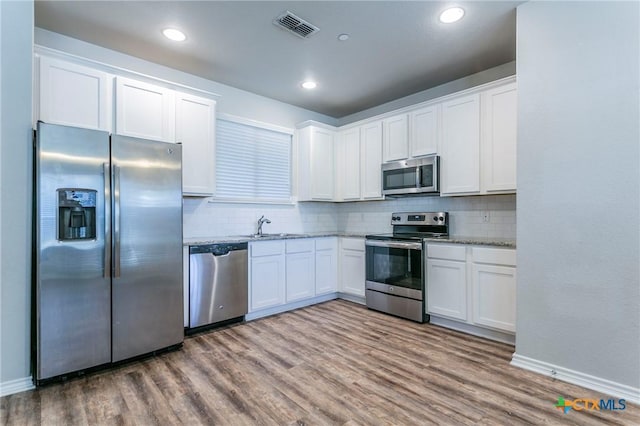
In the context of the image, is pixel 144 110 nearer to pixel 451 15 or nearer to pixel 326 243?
pixel 326 243

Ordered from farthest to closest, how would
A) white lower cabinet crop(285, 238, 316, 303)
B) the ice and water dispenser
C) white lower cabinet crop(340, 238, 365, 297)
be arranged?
1. white lower cabinet crop(340, 238, 365, 297)
2. white lower cabinet crop(285, 238, 316, 303)
3. the ice and water dispenser

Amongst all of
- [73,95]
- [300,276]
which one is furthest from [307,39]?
[300,276]

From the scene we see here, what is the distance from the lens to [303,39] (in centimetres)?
292

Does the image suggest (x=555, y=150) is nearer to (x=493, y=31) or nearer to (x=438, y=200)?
(x=493, y=31)

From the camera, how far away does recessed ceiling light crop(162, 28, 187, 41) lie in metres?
2.78

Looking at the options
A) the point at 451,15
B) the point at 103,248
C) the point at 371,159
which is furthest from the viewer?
the point at 371,159

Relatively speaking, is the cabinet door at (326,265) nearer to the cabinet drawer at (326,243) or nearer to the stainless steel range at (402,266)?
the cabinet drawer at (326,243)

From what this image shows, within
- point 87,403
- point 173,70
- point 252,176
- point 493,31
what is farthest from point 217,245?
point 493,31

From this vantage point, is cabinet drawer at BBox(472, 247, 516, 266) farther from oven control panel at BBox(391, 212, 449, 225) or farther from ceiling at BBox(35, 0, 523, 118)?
ceiling at BBox(35, 0, 523, 118)

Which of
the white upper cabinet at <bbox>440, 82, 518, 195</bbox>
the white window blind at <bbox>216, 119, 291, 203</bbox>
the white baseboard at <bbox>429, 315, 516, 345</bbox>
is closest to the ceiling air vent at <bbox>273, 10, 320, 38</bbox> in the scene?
the white window blind at <bbox>216, 119, 291, 203</bbox>

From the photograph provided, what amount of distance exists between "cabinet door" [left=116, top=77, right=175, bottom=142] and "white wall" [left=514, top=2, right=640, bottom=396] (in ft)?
10.2

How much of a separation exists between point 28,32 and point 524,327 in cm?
418

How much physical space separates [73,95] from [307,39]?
6.62ft

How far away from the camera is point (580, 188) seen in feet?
7.17
